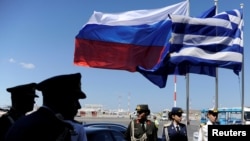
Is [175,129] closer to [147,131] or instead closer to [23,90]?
[147,131]

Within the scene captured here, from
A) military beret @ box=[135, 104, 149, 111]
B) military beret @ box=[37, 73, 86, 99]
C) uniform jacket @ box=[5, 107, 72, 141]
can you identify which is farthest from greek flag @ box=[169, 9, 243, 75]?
uniform jacket @ box=[5, 107, 72, 141]

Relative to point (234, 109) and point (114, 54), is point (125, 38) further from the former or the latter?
point (234, 109)

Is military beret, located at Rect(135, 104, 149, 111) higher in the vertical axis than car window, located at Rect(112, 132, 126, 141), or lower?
higher

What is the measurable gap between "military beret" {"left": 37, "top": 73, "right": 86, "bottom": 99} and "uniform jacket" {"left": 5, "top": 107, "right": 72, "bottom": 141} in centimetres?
19

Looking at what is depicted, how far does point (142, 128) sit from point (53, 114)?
4.65 metres

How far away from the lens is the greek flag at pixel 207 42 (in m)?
9.88

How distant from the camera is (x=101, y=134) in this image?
7.35 metres

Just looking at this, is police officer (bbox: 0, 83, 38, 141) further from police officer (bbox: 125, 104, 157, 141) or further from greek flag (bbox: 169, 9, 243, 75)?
greek flag (bbox: 169, 9, 243, 75)

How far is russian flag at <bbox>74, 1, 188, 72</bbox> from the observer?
34.9 feet

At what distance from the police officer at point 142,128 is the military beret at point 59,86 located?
14.0 ft

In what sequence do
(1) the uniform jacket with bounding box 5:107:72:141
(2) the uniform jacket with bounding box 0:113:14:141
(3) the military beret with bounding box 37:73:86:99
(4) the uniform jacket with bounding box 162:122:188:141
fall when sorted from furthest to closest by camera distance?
(4) the uniform jacket with bounding box 162:122:188:141 → (2) the uniform jacket with bounding box 0:113:14:141 → (3) the military beret with bounding box 37:73:86:99 → (1) the uniform jacket with bounding box 5:107:72:141

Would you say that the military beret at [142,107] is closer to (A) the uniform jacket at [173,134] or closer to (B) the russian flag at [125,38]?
(A) the uniform jacket at [173,134]

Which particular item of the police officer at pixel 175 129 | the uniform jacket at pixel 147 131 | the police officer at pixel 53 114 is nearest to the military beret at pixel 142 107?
the uniform jacket at pixel 147 131

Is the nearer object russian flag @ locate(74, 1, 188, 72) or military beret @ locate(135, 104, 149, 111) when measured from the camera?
military beret @ locate(135, 104, 149, 111)
